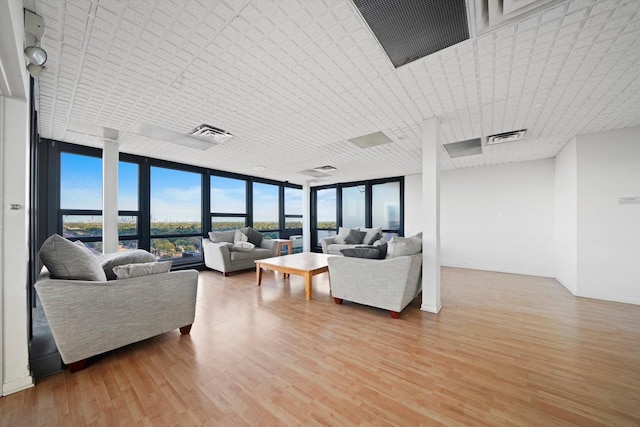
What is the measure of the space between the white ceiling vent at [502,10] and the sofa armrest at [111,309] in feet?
10.7

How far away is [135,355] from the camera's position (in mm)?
2043

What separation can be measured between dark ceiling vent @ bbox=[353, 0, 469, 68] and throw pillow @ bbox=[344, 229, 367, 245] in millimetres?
5345

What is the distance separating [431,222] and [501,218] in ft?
12.3

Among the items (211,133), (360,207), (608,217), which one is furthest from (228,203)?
(608,217)

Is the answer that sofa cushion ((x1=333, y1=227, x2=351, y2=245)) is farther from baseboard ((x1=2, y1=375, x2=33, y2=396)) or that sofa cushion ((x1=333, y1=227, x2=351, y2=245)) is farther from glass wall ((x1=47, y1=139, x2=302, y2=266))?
baseboard ((x1=2, y1=375, x2=33, y2=396))

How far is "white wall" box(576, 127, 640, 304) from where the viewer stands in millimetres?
3279

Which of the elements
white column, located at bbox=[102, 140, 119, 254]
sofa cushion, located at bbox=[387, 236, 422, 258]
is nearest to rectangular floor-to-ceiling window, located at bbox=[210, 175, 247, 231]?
white column, located at bbox=[102, 140, 119, 254]

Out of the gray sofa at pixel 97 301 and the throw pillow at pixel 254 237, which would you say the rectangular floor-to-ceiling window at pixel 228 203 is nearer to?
the throw pillow at pixel 254 237

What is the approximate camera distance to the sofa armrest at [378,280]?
9.00 ft

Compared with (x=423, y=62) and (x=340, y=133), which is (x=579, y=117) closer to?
(x=423, y=62)

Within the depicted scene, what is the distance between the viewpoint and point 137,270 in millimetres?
2107

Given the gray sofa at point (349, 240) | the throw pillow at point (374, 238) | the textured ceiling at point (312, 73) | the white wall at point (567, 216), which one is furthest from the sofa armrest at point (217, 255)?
the white wall at point (567, 216)

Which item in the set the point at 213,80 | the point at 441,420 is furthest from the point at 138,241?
the point at 441,420

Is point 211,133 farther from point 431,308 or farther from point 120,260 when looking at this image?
point 431,308
